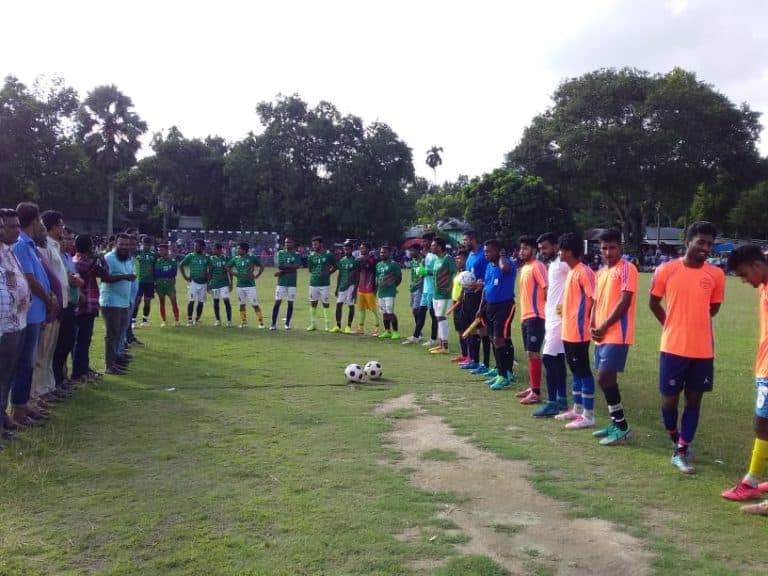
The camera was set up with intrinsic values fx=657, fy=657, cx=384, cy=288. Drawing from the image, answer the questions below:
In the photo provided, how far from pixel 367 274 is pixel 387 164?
1682 inches

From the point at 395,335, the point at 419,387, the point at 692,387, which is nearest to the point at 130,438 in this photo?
the point at 419,387

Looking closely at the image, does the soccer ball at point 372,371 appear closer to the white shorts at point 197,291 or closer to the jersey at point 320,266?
the jersey at point 320,266

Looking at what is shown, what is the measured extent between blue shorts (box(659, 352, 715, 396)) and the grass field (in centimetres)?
70

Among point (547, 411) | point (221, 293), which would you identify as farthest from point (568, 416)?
point (221, 293)


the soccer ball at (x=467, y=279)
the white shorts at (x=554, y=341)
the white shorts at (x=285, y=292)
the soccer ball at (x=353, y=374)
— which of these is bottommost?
the soccer ball at (x=353, y=374)

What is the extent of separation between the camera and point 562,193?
5622cm

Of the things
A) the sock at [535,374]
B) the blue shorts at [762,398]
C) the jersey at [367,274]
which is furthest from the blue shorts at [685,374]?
the jersey at [367,274]

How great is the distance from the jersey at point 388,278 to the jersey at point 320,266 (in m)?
1.47

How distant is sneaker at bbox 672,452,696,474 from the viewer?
5464mm

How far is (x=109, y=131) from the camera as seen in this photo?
5406cm

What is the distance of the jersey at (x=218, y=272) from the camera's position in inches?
603

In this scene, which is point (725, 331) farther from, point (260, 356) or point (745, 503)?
point (745, 503)

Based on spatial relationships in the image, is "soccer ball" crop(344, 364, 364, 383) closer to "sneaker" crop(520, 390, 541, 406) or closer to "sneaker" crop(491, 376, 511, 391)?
"sneaker" crop(491, 376, 511, 391)

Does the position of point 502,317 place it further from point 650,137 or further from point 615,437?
point 650,137
